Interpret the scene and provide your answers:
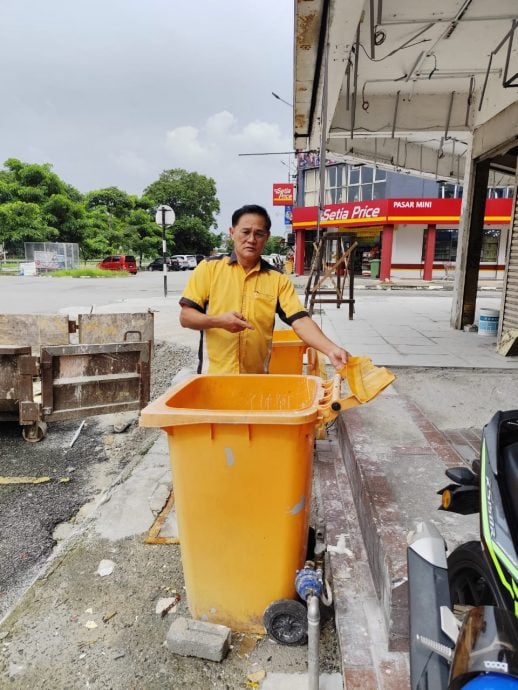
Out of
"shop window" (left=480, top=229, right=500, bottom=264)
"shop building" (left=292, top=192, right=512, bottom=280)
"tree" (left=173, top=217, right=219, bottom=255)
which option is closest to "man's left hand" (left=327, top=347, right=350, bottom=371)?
"shop building" (left=292, top=192, right=512, bottom=280)

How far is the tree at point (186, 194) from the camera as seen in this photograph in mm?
49344

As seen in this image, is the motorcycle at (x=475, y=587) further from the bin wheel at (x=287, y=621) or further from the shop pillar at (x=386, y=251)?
the shop pillar at (x=386, y=251)

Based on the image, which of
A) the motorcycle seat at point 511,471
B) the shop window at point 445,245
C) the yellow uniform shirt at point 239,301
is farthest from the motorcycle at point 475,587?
the shop window at point 445,245

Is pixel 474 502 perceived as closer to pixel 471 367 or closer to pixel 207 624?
pixel 207 624

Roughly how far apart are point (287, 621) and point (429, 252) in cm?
2324

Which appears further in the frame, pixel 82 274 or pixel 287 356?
pixel 82 274

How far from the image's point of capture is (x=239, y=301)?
8.00 feet

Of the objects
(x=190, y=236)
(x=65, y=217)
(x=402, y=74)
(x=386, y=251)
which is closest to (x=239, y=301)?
(x=402, y=74)

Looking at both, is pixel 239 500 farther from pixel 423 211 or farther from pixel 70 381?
pixel 423 211

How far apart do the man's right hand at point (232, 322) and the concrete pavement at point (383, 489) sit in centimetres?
106

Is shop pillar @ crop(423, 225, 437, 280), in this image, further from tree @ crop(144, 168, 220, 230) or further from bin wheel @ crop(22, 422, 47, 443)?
tree @ crop(144, 168, 220, 230)

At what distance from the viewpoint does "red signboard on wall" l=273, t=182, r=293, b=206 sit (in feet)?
118

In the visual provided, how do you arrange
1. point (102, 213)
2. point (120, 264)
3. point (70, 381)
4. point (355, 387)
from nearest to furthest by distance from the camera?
point (355, 387)
point (70, 381)
point (120, 264)
point (102, 213)

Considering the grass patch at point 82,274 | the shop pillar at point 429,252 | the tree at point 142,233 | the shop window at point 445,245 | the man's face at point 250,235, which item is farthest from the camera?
the tree at point 142,233
